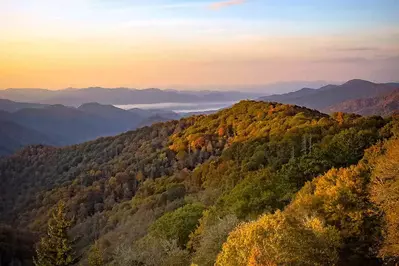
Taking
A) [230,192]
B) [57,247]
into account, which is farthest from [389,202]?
[57,247]

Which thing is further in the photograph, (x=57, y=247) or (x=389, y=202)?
(x=57, y=247)

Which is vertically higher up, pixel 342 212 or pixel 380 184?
pixel 380 184

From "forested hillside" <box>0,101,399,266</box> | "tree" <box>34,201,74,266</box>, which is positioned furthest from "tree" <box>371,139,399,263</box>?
"tree" <box>34,201,74,266</box>

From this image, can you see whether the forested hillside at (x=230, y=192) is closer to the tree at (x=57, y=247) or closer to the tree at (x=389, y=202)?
the tree at (x=389, y=202)

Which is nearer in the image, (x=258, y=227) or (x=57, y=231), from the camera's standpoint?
(x=258, y=227)

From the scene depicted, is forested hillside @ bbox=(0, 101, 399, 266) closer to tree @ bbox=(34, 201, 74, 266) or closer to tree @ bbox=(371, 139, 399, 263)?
tree @ bbox=(371, 139, 399, 263)

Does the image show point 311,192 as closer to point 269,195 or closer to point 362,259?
point 269,195

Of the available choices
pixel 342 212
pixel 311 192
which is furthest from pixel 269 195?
pixel 342 212

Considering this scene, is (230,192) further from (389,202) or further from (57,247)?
(389,202)
